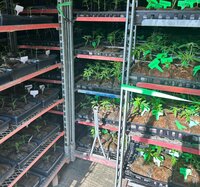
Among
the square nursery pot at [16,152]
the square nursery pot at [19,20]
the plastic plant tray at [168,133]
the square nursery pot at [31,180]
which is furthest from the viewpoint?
the square nursery pot at [31,180]

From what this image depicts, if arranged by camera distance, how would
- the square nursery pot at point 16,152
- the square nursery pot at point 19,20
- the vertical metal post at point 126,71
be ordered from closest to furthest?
the square nursery pot at point 19,20 < the vertical metal post at point 126,71 < the square nursery pot at point 16,152

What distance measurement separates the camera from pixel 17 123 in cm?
192

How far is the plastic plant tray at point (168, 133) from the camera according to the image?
1.87m

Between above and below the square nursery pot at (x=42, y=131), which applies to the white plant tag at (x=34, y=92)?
above

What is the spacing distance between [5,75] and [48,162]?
1.26 metres

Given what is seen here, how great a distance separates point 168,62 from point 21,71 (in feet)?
4.56

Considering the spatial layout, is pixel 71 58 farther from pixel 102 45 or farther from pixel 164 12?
pixel 164 12

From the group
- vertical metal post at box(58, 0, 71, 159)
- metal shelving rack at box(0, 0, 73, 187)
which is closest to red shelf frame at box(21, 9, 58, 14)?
metal shelving rack at box(0, 0, 73, 187)

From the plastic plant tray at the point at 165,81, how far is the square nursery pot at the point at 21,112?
105 cm

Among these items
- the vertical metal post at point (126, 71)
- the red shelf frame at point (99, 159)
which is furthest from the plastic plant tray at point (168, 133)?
the red shelf frame at point (99, 159)

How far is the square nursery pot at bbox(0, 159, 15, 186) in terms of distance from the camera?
1.81 meters

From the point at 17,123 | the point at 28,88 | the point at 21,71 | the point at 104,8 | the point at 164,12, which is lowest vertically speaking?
the point at 17,123

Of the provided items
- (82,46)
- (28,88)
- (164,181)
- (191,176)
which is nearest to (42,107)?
(28,88)

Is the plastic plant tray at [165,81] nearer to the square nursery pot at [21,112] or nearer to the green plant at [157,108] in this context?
the green plant at [157,108]
